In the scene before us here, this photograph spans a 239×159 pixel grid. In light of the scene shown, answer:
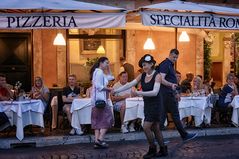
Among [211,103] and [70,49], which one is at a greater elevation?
[70,49]

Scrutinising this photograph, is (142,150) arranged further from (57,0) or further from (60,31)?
(60,31)

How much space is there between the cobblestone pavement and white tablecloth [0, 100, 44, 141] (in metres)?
0.56

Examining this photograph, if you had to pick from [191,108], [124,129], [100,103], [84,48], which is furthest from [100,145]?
[84,48]

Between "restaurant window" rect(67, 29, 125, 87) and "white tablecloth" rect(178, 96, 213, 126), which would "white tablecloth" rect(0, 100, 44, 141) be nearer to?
"white tablecloth" rect(178, 96, 213, 126)

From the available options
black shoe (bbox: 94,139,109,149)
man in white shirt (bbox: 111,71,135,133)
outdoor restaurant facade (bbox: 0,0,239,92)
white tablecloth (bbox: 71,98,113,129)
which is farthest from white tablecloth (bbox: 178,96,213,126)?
outdoor restaurant facade (bbox: 0,0,239,92)

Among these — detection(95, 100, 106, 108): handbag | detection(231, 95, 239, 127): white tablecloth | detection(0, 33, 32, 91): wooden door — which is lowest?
detection(231, 95, 239, 127): white tablecloth

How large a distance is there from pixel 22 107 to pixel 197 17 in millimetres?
4250

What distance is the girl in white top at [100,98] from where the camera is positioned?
9875 mm

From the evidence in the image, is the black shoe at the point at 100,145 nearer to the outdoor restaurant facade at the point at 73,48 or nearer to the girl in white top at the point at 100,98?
the girl in white top at the point at 100,98

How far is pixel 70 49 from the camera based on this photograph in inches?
637

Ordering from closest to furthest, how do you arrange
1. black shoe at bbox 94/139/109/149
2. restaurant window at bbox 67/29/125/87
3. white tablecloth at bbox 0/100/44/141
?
black shoe at bbox 94/139/109/149, white tablecloth at bbox 0/100/44/141, restaurant window at bbox 67/29/125/87

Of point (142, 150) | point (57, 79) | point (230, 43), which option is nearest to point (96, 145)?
point (142, 150)

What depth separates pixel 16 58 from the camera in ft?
52.0

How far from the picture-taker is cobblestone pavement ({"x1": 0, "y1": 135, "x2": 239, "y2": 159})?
31.0ft
